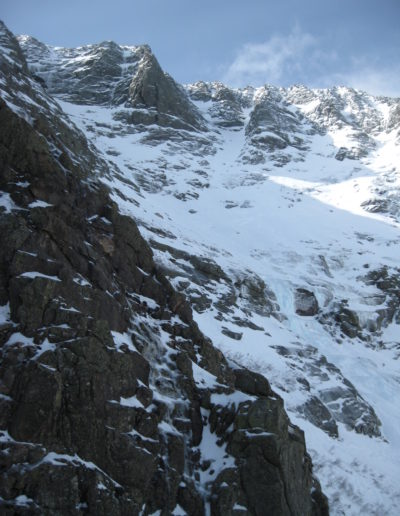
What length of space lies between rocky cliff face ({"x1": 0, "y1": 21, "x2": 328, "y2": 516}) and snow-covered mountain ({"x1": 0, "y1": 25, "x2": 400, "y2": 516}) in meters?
4.28

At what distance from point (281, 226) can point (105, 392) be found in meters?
48.0

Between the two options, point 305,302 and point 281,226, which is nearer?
point 305,302

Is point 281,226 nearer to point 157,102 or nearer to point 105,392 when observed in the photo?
point 105,392

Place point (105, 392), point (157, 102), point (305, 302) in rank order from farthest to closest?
point (157, 102) → point (305, 302) → point (105, 392)

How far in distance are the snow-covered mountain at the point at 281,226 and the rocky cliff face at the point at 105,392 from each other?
14.0ft

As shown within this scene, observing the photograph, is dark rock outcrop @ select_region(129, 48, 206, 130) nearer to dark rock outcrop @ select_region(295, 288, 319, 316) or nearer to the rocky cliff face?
dark rock outcrop @ select_region(295, 288, 319, 316)

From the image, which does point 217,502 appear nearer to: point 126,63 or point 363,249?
point 363,249

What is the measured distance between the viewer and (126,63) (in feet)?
390

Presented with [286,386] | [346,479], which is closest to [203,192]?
[286,386]

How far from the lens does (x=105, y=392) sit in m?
13.4

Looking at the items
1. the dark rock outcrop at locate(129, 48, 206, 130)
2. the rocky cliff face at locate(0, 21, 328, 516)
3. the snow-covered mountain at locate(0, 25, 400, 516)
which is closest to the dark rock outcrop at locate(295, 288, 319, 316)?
the snow-covered mountain at locate(0, 25, 400, 516)

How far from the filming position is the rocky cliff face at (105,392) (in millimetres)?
11891

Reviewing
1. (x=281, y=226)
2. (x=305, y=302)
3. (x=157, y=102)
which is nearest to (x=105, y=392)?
(x=305, y=302)

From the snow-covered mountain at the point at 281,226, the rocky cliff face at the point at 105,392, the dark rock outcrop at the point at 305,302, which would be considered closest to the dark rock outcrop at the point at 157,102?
the snow-covered mountain at the point at 281,226
